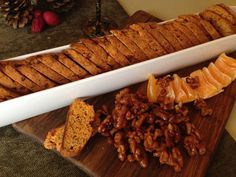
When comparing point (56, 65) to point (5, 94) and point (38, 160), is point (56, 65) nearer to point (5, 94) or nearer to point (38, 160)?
point (5, 94)

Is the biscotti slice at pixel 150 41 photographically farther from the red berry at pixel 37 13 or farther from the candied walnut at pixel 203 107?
the red berry at pixel 37 13

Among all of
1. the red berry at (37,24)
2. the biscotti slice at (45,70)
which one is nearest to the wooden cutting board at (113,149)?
the biscotti slice at (45,70)

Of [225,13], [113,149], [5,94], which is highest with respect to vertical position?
[225,13]

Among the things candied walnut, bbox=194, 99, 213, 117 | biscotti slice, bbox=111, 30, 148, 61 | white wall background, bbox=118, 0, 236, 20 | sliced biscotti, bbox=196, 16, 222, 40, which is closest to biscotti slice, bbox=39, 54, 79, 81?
biscotti slice, bbox=111, 30, 148, 61

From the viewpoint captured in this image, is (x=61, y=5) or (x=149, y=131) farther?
(x=61, y=5)

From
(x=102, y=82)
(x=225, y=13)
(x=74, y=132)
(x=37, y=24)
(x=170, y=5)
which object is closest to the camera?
(x=74, y=132)

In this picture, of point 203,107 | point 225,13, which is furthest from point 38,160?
point 225,13

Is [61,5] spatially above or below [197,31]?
below
